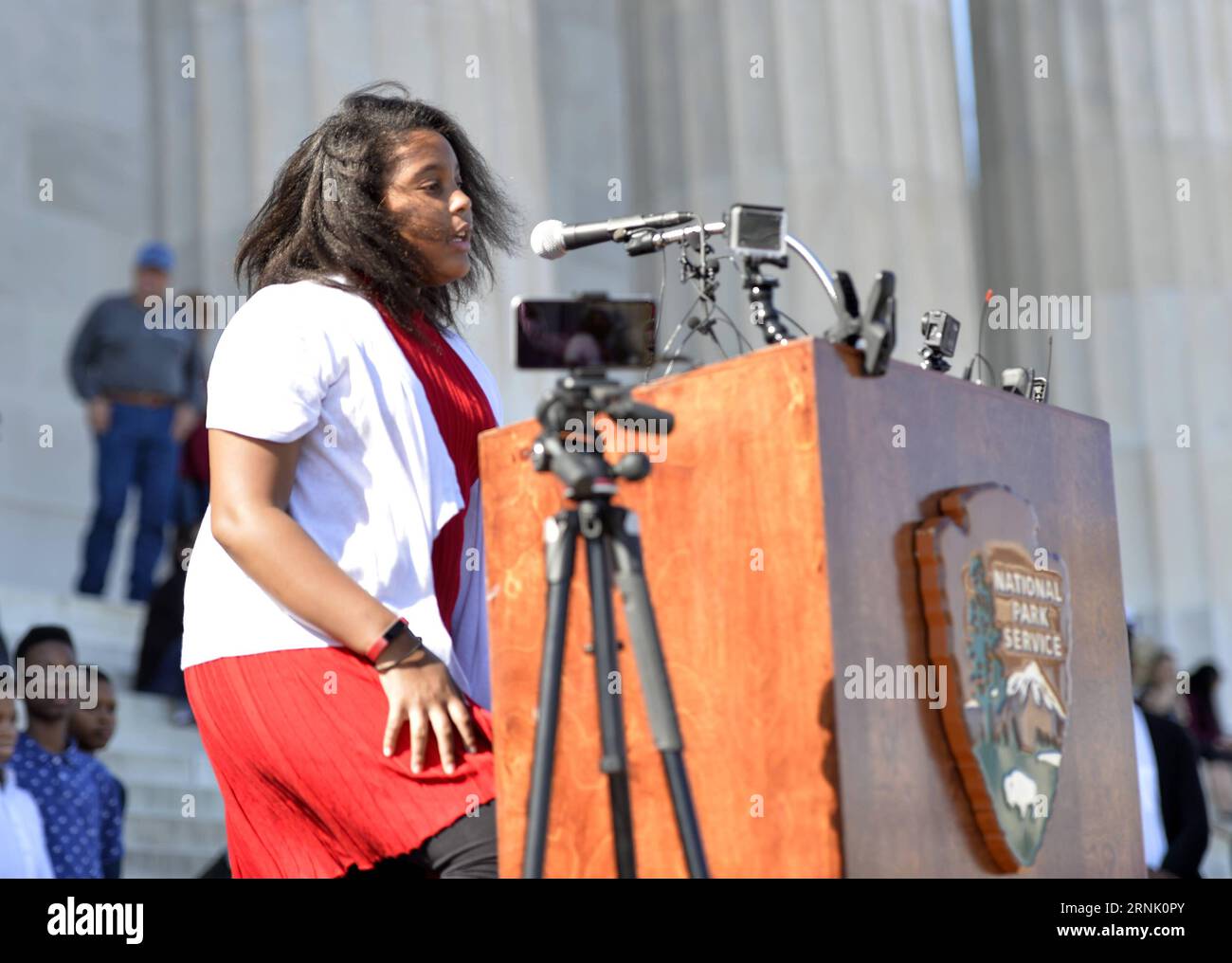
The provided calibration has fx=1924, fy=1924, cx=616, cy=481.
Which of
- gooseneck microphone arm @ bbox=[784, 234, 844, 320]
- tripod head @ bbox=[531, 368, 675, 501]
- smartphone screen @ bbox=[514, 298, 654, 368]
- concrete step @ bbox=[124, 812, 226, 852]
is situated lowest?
concrete step @ bbox=[124, 812, 226, 852]

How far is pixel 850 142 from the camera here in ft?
36.6

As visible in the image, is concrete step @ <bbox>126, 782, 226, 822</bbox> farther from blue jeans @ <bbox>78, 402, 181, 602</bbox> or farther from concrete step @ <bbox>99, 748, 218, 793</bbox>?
blue jeans @ <bbox>78, 402, 181, 602</bbox>

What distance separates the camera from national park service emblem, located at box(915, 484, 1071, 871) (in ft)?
9.09

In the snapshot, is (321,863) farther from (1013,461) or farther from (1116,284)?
(1116,284)

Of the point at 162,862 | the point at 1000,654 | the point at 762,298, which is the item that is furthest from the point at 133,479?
the point at 1000,654

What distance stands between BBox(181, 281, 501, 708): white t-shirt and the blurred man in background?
7.30m

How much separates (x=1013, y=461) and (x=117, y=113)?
41.7ft

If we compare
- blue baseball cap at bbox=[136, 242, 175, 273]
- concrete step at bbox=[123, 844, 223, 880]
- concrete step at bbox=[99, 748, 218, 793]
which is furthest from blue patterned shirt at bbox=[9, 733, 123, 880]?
blue baseball cap at bbox=[136, 242, 175, 273]

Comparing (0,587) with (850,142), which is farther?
(850,142)

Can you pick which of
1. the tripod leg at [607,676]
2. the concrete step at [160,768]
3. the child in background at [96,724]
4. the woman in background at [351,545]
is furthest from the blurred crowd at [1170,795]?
the tripod leg at [607,676]

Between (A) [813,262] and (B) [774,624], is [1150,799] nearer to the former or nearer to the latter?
(A) [813,262]

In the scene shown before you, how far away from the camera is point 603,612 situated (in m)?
2.44

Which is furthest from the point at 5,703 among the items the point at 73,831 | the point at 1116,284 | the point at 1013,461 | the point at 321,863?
the point at 1116,284

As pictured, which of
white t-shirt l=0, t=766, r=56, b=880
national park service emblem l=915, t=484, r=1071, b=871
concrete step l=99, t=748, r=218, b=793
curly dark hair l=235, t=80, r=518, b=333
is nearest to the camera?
national park service emblem l=915, t=484, r=1071, b=871
